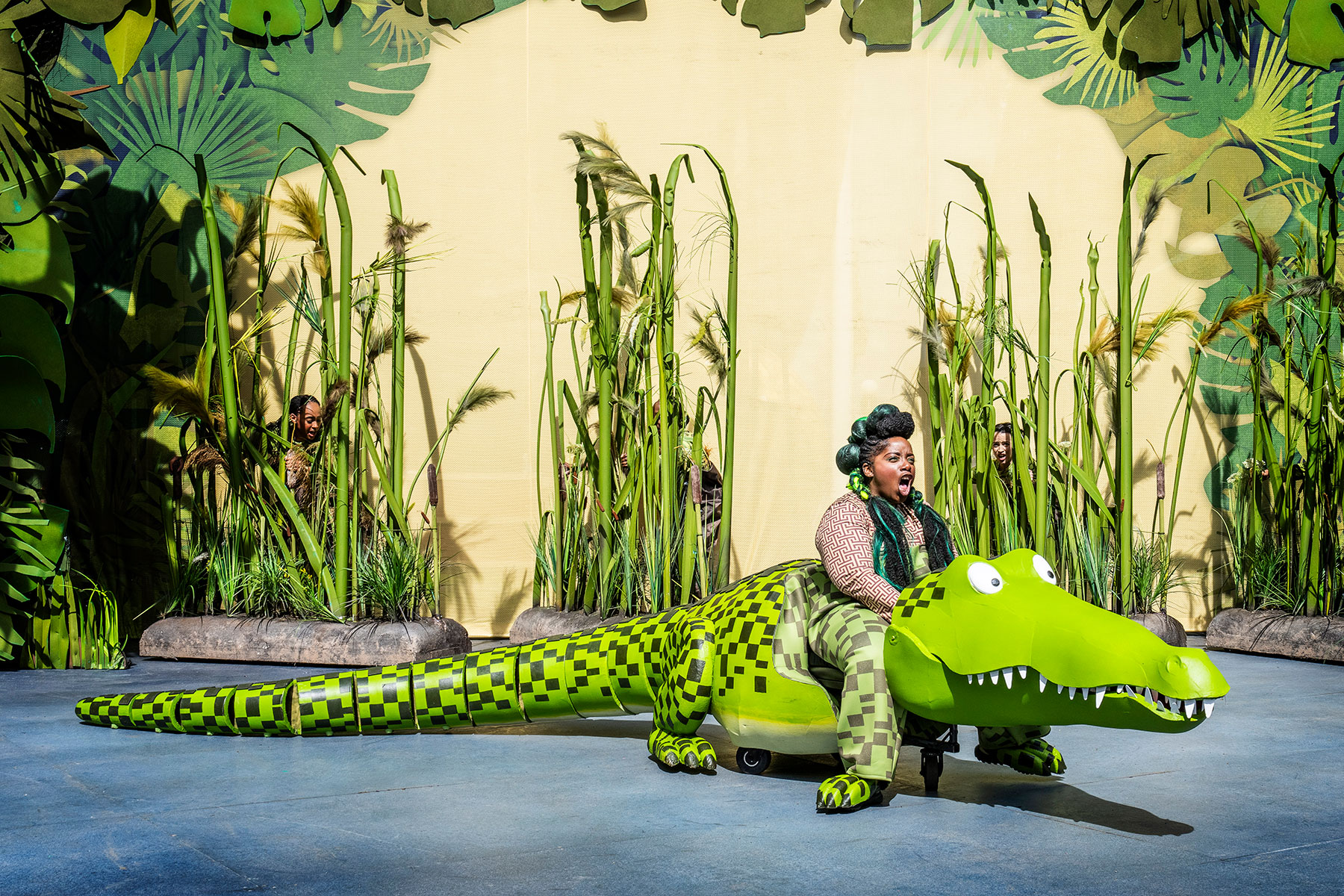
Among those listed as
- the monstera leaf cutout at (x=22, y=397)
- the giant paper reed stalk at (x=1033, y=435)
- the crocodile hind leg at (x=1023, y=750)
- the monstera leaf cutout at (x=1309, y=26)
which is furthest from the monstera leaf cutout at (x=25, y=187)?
the monstera leaf cutout at (x=1309, y=26)

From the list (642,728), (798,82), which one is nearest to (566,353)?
(798,82)

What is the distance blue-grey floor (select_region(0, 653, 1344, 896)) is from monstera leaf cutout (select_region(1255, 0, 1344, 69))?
147 inches

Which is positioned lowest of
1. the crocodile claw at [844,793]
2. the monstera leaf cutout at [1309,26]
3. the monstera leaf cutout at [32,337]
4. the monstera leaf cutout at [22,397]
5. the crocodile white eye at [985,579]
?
the crocodile claw at [844,793]

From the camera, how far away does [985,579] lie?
2.54 meters

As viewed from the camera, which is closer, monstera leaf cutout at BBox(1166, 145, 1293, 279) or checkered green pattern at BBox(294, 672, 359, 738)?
checkered green pattern at BBox(294, 672, 359, 738)

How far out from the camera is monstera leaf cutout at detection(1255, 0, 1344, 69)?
233 inches

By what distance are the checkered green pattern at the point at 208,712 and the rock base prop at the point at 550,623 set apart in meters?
1.77

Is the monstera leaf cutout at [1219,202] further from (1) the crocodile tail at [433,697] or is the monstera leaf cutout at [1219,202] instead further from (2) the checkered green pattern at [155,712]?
(2) the checkered green pattern at [155,712]

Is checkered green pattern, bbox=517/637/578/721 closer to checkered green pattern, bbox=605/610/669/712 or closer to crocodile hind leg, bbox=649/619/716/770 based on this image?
checkered green pattern, bbox=605/610/669/712

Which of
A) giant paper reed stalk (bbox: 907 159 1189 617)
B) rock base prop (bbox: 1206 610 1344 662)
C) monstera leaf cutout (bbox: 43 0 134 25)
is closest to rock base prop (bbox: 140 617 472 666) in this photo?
giant paper reed stalk (bbox: 907 159 1189 617)

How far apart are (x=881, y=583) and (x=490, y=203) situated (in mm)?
3737

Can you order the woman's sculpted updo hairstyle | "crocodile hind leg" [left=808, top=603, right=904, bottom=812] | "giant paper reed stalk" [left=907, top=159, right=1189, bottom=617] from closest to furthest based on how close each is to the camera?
1. "crocodile hind leg" [left=808, top=603, right=904, bottom=812]
2. the woman's sculpted updo hairstyle
3. "giant paper reed stalk" [left=907, top=159, right=1189, bottom=617]

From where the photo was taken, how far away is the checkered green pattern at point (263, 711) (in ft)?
11.1

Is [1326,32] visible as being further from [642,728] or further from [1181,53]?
[642,728]
